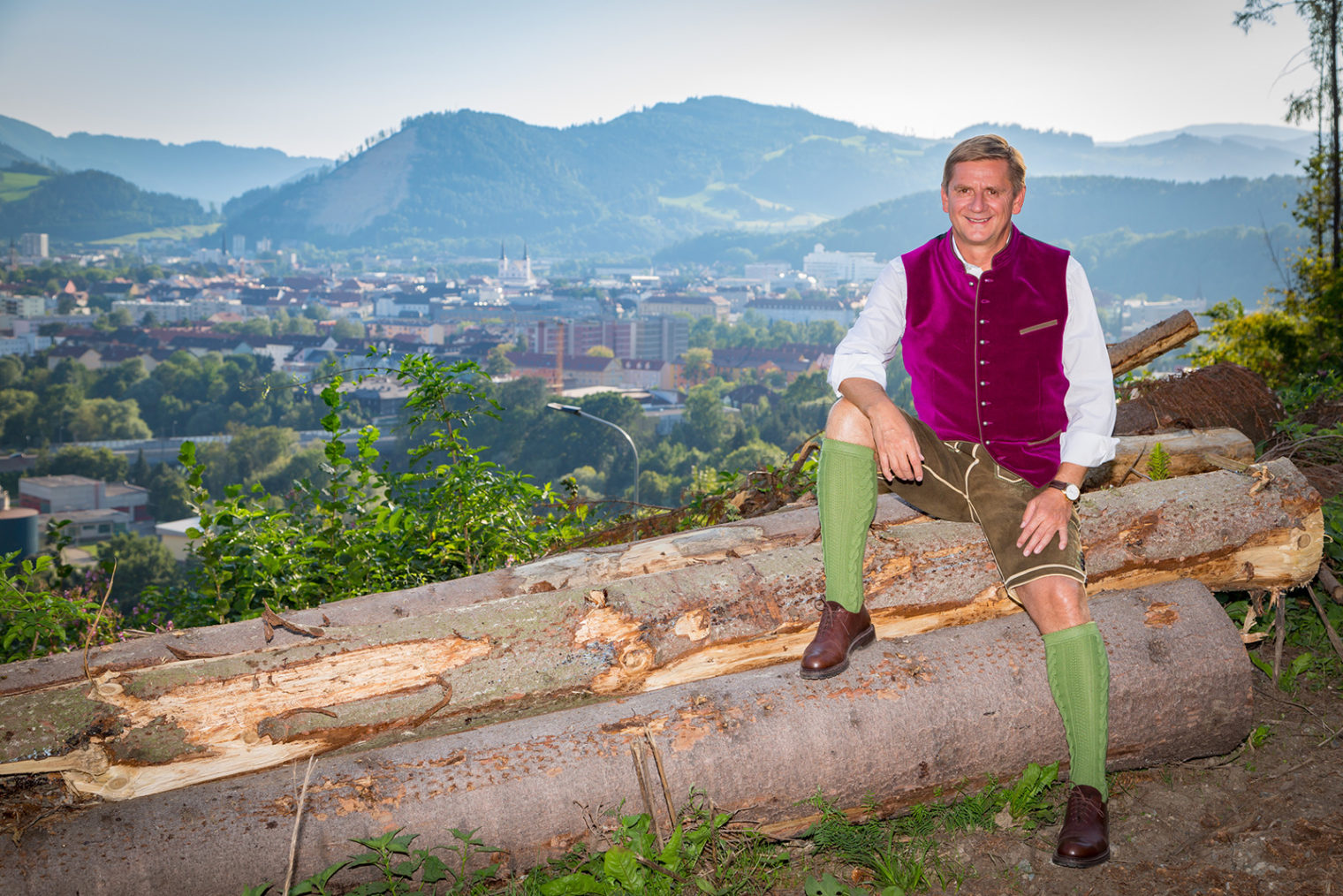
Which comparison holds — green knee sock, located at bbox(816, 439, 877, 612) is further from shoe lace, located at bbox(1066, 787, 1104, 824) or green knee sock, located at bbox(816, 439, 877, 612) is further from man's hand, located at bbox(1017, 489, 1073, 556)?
shoe lace, located at bbox(1066, 787, 1104, 824)

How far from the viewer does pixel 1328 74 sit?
1006 cm

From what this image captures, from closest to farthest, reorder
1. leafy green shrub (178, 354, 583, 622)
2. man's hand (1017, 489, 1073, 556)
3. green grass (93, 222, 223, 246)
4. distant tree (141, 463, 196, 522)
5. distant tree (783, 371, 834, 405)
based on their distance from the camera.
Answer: man's hand (1017, 489, 1073, 556) < leafy green shrub (178, 354, 583, 622) < distant tree (141, 463, 196, 522) < distant tree (783, 371, 834, 405) < green grass (93, 222, 223, 246)

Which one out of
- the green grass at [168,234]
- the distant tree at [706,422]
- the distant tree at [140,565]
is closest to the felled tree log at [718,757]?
the distant tree at [140,565]

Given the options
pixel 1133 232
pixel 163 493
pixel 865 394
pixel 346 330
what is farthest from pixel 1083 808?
pixel 1133 232

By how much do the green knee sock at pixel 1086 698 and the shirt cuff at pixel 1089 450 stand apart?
0.42 metres

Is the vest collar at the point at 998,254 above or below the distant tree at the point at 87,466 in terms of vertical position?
above

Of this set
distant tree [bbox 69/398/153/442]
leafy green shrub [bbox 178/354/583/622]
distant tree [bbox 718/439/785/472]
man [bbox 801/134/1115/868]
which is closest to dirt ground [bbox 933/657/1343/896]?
man [bbox 801/134/1115/868]

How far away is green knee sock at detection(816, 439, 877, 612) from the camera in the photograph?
7.42 feet

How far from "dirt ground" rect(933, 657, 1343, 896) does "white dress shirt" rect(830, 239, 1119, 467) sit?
929mm

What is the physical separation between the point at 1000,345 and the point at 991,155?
485mm

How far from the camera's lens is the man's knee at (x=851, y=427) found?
89.3 inches

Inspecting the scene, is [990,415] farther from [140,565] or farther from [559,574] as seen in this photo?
[140,565]

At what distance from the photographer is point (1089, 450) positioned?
2252 mm

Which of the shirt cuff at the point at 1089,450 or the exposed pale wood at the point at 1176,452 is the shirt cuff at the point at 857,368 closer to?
the shirt cuff at the point at 1089,450
